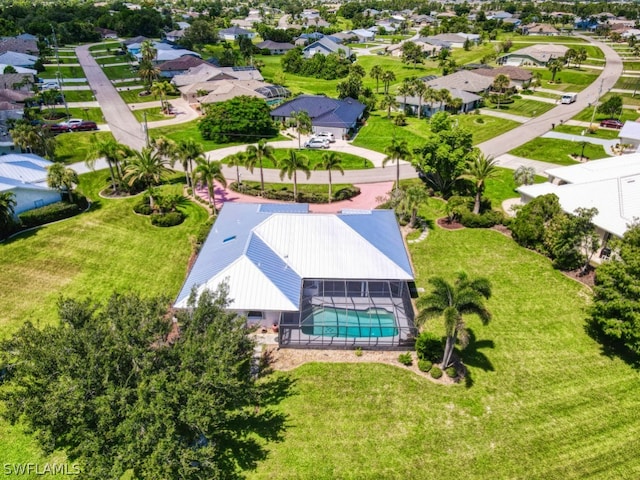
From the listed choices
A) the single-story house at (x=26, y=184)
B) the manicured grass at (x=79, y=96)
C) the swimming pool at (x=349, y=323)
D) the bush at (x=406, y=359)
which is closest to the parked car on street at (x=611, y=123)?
the swimming pool at (x=349, y=323)

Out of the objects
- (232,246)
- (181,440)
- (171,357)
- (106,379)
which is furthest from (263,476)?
(232,246)

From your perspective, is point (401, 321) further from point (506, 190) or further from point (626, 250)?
point (506, 190)

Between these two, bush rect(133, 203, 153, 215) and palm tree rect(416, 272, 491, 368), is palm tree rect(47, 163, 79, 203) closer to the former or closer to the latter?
bush rect(133, 203, 153, 215)

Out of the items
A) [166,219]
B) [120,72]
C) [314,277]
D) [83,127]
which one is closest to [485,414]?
[314,277]

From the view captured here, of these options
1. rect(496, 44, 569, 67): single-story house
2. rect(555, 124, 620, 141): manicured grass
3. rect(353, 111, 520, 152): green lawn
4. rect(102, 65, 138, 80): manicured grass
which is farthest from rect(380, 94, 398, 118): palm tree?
rect(102, 65, 138, 80): manicured grass

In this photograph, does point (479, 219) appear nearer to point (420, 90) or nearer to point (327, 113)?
point (327, 113)

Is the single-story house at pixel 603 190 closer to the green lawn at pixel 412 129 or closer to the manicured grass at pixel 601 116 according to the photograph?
the green lawn at pixel 412 129
